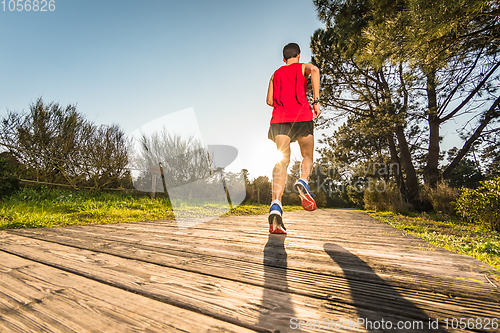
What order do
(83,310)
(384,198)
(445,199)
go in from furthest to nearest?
(384,198) → (445,199) → (83,310)

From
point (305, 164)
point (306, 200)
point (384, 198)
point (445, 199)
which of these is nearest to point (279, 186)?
point (306, 200)

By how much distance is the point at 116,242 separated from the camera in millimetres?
1503

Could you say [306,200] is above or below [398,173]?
below

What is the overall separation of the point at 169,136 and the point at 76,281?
10.8 meters

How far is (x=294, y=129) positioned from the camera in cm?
238

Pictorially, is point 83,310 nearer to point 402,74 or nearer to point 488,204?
point 488,204

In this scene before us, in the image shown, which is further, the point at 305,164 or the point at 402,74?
the point at 402,74

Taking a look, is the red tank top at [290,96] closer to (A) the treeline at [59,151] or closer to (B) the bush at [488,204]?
(B) the bush at [488,204]

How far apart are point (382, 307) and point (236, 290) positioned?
1.48 feet

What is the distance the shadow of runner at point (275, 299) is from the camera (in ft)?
1.81

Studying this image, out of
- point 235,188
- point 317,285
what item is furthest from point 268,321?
point 235,188

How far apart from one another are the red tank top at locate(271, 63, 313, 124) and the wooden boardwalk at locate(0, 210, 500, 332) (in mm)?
1514

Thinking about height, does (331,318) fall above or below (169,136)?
below

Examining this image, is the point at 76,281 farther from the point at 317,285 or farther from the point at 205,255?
the point at 317,285
